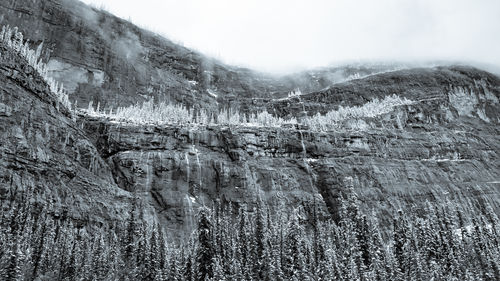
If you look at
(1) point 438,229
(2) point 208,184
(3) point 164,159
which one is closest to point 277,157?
(2) point 208,184

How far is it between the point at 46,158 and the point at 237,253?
152ft

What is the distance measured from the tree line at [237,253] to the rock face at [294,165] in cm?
2416

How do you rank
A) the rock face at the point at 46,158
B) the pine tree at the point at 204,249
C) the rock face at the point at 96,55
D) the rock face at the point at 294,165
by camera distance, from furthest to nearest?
1. the rock face at the point at 96,55
2. the rock face at the point at 294,165
3. the rock face at the point at 46,158
4. the pine tree at the point at 204,249

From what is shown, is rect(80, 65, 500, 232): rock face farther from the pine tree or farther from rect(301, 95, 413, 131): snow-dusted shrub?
the pine tree

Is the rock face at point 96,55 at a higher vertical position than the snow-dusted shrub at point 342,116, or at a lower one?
higher

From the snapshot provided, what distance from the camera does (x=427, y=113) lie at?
17825 centimetres

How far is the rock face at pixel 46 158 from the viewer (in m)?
76.2

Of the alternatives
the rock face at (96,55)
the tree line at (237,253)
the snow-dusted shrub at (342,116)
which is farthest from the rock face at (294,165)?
the rock face at (96,55)

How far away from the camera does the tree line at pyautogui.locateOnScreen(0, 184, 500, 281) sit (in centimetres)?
5494

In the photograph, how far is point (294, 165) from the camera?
129m

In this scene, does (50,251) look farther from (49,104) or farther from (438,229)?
(438,229)

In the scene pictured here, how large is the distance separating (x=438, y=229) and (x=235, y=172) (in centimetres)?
5651

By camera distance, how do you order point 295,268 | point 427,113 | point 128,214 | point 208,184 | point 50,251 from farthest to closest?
point 427,113 → point 208,184 → point 128,214 → point 50,251 → point 295,268

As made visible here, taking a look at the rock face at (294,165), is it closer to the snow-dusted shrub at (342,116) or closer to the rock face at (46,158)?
the rock face at (46,158)
